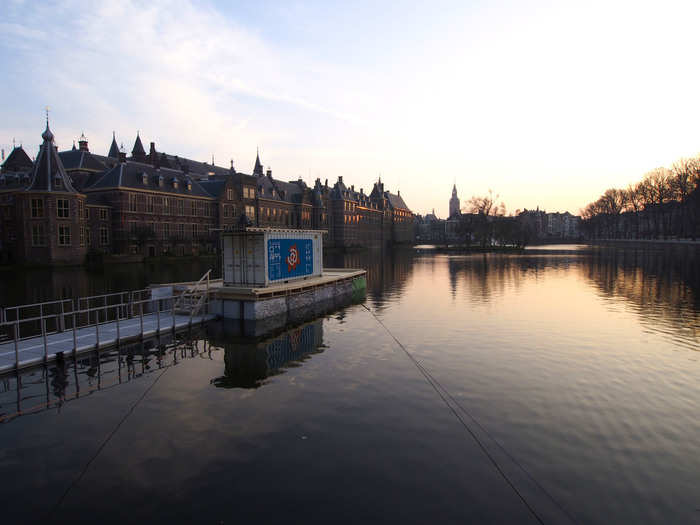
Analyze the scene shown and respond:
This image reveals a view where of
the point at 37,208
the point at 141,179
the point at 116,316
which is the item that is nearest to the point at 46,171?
the point at 37,208

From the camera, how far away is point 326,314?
26.7 metres

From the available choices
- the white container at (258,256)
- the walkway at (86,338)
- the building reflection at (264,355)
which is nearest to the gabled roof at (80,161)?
the white container at (258,256)

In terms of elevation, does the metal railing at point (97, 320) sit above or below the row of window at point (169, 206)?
below

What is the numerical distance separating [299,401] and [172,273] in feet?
129

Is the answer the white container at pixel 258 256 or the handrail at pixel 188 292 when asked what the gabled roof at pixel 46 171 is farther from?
the white container at pixel 258 256

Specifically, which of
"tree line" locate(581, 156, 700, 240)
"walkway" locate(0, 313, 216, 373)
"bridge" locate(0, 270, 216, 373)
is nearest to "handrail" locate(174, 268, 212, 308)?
"bridge" locate(0, 270, 216, 373)

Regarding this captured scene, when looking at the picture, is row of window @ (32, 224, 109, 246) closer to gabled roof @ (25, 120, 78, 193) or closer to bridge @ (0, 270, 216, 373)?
gabled roof @ (25, 120, 78, 193)

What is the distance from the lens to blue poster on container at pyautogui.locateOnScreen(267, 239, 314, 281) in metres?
25.7

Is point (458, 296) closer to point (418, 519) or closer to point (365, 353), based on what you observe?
point (365, 353)

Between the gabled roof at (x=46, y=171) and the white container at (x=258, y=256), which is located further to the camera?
the gabled roof at (x=46, y=171)

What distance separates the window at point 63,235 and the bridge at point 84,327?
31.6 meters

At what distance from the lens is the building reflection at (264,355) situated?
1479cm

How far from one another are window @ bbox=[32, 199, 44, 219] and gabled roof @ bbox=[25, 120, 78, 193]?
5.00 ft

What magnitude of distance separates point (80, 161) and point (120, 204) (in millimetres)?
10907
